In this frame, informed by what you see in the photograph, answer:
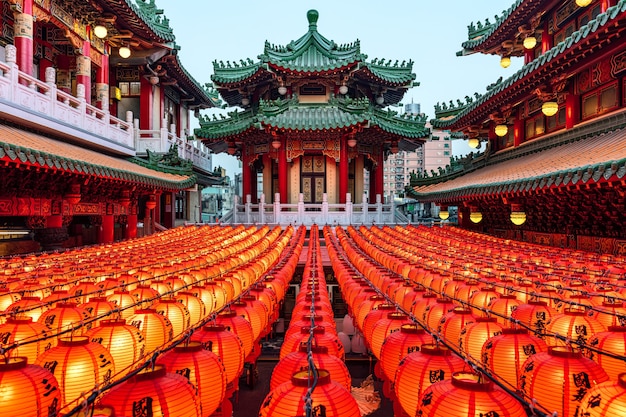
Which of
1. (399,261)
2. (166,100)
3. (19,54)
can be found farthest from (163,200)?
(399,261)

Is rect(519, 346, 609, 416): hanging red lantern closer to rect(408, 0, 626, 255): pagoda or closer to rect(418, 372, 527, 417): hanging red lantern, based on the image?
rect(418, 372, 527, 417): hanging red lantern

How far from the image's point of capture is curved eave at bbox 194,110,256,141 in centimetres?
2031

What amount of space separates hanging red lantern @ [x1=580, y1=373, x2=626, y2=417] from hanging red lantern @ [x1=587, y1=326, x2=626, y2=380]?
3.42 feet

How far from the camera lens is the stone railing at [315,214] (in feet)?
61.1

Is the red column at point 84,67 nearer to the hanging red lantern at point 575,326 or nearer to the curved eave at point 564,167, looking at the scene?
the curved eave at point 564,167

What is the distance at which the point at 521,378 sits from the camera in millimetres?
3133

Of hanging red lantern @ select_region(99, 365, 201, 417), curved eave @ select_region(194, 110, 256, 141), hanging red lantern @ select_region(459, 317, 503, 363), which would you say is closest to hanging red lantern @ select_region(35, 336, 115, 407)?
hanging red lantern @ select_region(99, 365, 201, 417)

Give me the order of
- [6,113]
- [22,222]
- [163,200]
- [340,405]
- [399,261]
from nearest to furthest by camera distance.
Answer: [340,405] < [399,261] < [6,113] < [22,222] < [163,200]

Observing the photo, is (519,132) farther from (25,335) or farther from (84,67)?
(25,335)

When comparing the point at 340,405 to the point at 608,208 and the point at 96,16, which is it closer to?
the point at 608,208

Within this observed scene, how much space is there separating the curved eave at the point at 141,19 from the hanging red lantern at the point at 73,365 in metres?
14.0

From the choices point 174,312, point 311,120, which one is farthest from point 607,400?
point 311,120

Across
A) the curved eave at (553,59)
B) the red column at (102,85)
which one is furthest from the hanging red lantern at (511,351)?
the red column at (102,85)

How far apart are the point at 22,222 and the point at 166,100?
37.8ft
